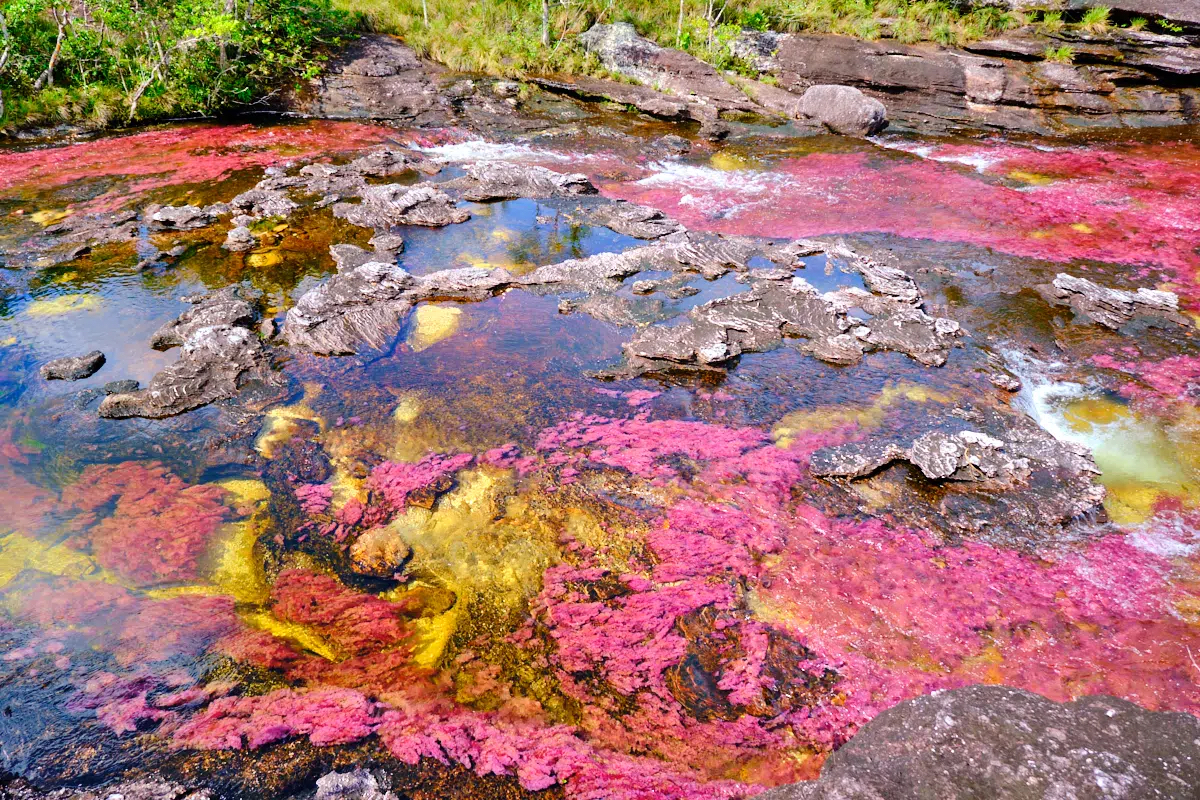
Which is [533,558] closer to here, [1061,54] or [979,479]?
[979,479]

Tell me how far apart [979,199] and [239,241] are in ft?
47.8

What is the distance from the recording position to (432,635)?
4691mm

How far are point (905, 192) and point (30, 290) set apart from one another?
16159 millimetres

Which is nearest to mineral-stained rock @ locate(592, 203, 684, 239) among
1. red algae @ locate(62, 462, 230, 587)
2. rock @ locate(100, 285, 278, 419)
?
rock @ locate(100, 285, 278, 419)

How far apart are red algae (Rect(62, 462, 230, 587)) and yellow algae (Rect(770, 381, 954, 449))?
5.78 meters

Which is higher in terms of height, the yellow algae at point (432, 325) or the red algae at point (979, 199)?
the red algae at point (979, 199)

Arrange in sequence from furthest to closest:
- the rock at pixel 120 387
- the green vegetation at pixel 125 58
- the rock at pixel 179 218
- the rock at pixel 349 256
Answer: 1. the green vegetation at pixel 125 58
2. the rock at pixel 179 218
3. the rock at pixel 349 256
4. the rock at pixel 120 387

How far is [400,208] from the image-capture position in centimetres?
1176

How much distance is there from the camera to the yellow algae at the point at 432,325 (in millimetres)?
8289

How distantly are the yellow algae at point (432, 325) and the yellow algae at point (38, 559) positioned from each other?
409 centimetres

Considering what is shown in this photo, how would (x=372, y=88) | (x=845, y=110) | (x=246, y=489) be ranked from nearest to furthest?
1. (x=246, y=489)
2. (x=845, y=110)
3. (x=372, y=88)

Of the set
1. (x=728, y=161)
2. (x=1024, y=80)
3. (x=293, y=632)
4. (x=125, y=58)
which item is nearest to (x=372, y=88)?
(x=125, y=58)

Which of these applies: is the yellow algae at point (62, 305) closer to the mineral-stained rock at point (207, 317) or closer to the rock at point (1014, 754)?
the mineral-stained rock at point (207, 317)

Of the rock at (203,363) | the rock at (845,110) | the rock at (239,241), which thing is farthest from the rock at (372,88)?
the rock at (203,363)
